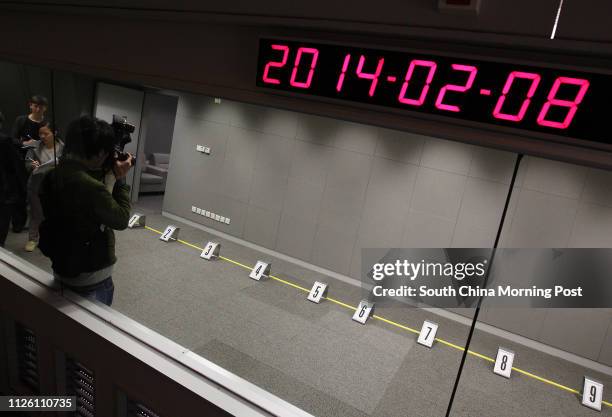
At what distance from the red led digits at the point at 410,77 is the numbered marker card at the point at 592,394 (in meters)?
4.29

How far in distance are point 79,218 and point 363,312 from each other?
12.2 ft

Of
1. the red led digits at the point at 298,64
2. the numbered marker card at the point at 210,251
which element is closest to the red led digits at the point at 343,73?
the red led digits at the point at 298,64

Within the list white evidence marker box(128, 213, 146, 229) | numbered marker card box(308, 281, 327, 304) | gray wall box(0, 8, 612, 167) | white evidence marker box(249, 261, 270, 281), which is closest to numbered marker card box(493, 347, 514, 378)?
numbered marker card box(308, 281, 327, 304)

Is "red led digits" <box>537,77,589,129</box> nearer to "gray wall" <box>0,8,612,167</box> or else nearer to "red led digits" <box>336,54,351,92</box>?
"gray wall" <box>0,8,612,167</box>

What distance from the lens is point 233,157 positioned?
7055 mm

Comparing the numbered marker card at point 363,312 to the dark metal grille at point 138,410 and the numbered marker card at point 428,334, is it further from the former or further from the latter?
the dark metal grille at point 138,410

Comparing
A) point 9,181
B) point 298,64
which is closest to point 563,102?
point 298,64

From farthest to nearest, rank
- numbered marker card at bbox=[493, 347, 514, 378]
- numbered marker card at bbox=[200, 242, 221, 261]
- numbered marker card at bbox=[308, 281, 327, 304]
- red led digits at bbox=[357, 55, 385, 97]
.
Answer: numbered marker card at bbox=[200, 242, 221, 261]
numbered marker card at bbox=[308, 281, 327, 304]
numbered marker card at bbox=[493, 347, 514, 378]
red led digits at bbox=[357, 55, 385, 97]

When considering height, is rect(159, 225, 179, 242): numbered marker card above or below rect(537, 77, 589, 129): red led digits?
below

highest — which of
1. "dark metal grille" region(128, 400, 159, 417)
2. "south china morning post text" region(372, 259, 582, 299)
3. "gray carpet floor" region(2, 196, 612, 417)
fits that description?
"dark metal grille" region(128, 400, 159, 417)

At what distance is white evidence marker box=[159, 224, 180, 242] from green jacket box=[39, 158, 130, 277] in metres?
4.20

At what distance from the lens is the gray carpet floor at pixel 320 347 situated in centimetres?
334

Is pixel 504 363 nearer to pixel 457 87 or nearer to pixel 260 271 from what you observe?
pixel 260 271

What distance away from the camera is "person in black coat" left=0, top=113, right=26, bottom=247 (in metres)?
2.99
